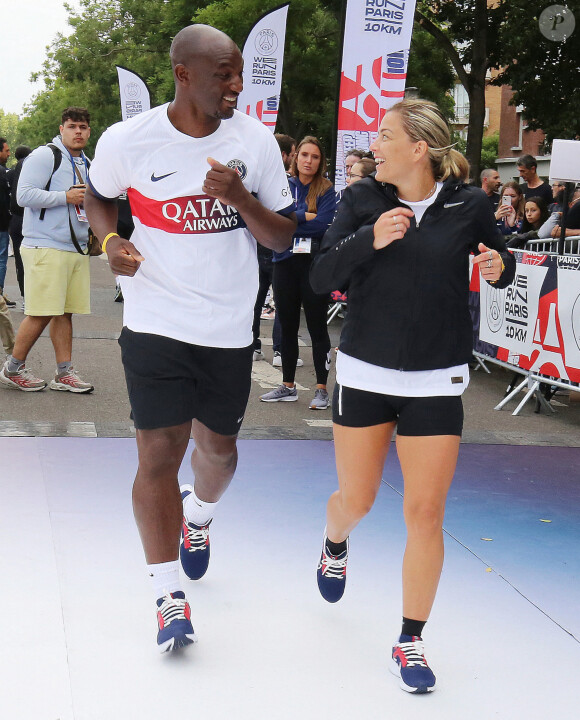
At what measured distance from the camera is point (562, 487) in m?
6.03

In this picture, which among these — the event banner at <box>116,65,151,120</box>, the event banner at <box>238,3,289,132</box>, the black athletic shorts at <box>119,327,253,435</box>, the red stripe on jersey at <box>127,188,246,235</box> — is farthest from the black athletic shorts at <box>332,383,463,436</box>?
the event banner at <box>116,65,151,120</box>

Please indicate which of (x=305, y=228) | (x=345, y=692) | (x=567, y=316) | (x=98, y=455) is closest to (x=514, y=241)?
(x=567, y=316)

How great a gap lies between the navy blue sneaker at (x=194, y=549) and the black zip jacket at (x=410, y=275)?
3.72ft

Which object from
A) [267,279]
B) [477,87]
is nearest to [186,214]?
[267,279]

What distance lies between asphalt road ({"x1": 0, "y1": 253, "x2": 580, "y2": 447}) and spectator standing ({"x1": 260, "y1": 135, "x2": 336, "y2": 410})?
0.44 metres

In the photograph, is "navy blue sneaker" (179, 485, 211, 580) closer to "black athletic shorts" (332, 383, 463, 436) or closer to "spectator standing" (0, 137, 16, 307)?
"black athletic shorts" (332, 383, 463, 436)

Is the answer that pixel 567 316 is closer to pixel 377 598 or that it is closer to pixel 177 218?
pixel 377 598

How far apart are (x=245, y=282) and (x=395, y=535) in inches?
72.8

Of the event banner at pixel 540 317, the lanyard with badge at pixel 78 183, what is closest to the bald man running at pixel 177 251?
the lanyard with badge at pixel 78 183

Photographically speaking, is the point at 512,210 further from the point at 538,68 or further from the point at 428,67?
the point at 428,67

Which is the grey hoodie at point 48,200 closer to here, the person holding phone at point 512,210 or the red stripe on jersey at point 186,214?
the red stripe on jersey at point 186,214

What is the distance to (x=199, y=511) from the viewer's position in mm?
4008

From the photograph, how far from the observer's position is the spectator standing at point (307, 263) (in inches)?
307

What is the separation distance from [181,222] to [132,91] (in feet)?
59.1
